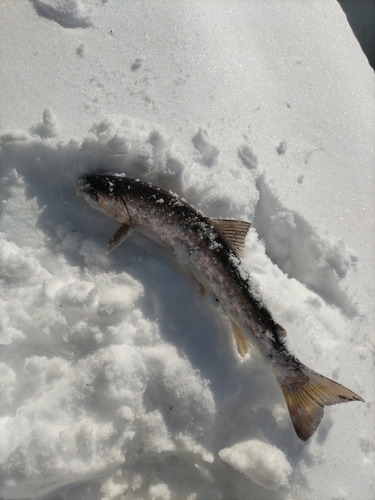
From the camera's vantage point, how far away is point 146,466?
92.9 inches

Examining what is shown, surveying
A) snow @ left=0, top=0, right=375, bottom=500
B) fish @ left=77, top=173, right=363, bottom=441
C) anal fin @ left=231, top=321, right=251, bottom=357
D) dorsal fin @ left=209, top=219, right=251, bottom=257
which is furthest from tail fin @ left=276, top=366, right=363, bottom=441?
dorsal fin @ left=209, top=219, right=251, bottom=257

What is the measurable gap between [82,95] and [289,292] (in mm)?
2118

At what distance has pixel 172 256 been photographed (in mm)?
2738

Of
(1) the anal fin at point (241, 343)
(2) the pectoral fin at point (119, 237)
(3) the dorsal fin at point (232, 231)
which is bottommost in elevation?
(2) the pectoral fin at point (119, 237)

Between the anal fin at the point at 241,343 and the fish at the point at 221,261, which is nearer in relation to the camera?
the fish at the point at 221,261

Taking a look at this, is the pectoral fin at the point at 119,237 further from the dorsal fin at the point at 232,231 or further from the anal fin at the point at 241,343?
the anal fin at the point at 241,343

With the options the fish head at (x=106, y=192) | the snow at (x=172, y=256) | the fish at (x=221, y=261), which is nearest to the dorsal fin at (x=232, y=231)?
the fish at (x=221, y=261)

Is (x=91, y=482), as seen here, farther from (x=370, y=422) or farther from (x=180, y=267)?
(x=370, y=422)

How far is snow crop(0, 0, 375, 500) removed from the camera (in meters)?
2.23

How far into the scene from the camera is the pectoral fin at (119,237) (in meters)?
2.61

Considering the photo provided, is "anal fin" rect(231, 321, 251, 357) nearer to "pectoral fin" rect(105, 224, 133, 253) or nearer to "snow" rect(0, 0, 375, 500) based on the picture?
"snow" rect(0, 0, 375, 500)

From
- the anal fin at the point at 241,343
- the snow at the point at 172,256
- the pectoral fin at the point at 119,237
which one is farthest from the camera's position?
the pectoral fin at the point at 119,237

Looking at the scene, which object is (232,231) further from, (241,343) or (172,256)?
(241,343)

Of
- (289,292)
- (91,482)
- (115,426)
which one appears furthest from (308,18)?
(91,482)
